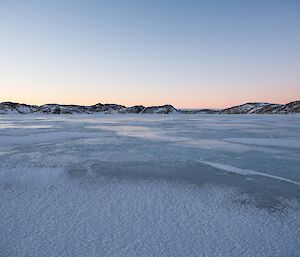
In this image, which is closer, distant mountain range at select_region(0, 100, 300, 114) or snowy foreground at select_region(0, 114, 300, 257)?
snowy foreground at select_region(0, 114, 300, 257)

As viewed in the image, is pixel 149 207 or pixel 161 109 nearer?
pixel 149 207

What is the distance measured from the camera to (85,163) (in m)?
7.55

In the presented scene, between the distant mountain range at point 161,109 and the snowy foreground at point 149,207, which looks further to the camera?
the distant mountain range at point 161,109

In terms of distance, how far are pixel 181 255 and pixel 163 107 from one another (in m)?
119

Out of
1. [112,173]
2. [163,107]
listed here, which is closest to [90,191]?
[112,173]

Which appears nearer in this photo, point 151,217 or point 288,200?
point 151,217

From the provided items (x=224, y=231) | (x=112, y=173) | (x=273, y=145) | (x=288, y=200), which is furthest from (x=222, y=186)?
(x=273, y=145)

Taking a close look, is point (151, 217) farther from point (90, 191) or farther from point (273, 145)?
point (273, 145)

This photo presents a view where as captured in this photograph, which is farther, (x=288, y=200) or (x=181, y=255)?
(x=288, y=200)

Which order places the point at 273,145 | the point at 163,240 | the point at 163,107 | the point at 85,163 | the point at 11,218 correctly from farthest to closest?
the point at 163,107 → the point at 273,145 → the point at 85,163 → the point at 11,218 → the point at 163,240

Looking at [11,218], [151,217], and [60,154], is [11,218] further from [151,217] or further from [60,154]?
[60,154]

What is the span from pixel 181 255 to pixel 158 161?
4.99 metres

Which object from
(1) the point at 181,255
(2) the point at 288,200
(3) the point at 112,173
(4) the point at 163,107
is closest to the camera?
(1) the point at 181,255

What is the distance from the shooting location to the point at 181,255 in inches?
116
